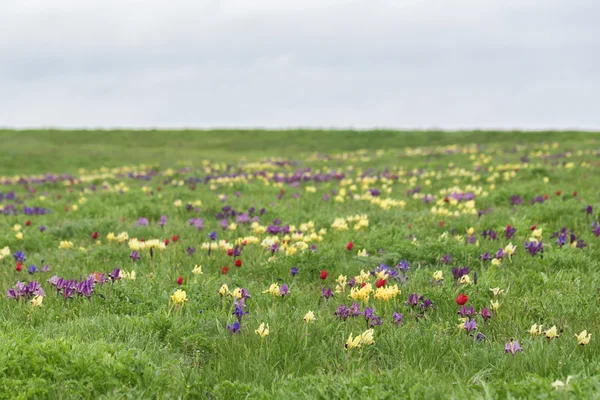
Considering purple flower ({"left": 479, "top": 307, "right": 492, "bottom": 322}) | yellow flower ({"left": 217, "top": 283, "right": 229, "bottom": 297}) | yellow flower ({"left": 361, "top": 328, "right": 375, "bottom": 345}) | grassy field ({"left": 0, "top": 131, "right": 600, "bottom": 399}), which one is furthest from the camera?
yellow flower ({"left": 217, "top": 283, "right": 229, "bottom": 297})

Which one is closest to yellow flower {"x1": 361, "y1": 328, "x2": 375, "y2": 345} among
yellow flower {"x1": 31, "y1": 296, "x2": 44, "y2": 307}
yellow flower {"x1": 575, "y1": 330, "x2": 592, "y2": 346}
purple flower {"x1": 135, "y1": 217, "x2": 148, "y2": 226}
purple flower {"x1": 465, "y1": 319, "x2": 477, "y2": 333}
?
purple flower {"x1": 465, "y1": 319, "x2": 477, "y2": 333}

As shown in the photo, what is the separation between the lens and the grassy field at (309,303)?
10.9 ft

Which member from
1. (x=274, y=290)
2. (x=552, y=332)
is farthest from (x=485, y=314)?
(x=274, y=290)

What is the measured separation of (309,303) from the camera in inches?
196

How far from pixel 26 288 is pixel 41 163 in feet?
92.5

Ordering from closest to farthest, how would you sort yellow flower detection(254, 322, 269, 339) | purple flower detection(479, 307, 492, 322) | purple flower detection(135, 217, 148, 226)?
yellow flower detection(254, 322, 269, 339), purple flower detection(479, 307, 492, 322), purple flower detection(135, 217, 148, 226)

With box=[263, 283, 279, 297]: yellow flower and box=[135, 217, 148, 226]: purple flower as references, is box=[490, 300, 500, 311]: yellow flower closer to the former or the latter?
box=[263, 283, 279, 297]: yellow flower

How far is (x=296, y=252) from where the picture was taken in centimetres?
654

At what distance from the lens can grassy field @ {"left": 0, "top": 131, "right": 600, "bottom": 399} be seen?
3336mm

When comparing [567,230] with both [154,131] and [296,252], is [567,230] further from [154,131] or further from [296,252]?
[154,131]

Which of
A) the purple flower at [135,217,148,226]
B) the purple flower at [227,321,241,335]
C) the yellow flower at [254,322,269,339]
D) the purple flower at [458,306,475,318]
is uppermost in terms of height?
the purple flower at [458,306,475,318]

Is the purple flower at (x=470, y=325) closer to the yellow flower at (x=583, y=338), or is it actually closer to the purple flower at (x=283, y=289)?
the yellow flower at (x=583, y=338)

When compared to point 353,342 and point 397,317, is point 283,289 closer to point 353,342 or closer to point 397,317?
point 397,317

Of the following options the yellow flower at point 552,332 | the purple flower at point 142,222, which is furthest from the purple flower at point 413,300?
the purple flower at point 142,222
